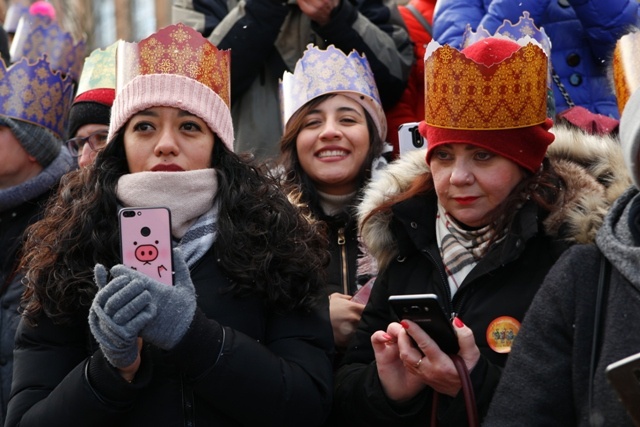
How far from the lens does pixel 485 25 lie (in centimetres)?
523

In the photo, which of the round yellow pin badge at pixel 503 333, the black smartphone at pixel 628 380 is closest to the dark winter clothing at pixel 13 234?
the round yellow pin badge at pixel 503 333

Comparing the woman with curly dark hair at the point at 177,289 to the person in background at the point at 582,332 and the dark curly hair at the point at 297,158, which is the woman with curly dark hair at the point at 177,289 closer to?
the person in background at the point at 582,332

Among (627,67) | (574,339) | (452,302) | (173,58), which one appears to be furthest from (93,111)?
(574,339)

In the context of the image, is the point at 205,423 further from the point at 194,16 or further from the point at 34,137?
the point at 194,16

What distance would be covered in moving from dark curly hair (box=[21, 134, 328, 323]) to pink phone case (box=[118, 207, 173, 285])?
0.36 m

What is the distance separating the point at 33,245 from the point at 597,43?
2781mm

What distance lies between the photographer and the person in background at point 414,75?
229 inches

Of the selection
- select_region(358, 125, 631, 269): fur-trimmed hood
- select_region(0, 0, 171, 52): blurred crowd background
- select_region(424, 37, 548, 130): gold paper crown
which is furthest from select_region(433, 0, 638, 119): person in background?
select_region(0, 0, 171, 52): blurred crowd background

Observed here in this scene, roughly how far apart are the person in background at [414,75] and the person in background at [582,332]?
2.41 m

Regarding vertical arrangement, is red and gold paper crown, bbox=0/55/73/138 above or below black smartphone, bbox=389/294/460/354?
above

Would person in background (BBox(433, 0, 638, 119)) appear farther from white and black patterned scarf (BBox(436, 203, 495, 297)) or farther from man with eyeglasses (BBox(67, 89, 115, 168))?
man with eyeglasses (BBox(67, 89, 115, 168))

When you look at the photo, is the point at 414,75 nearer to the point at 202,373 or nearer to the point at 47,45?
the point at 47,45

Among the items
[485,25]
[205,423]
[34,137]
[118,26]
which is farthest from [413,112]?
[118,26]

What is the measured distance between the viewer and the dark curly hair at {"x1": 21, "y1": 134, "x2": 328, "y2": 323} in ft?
11.9
